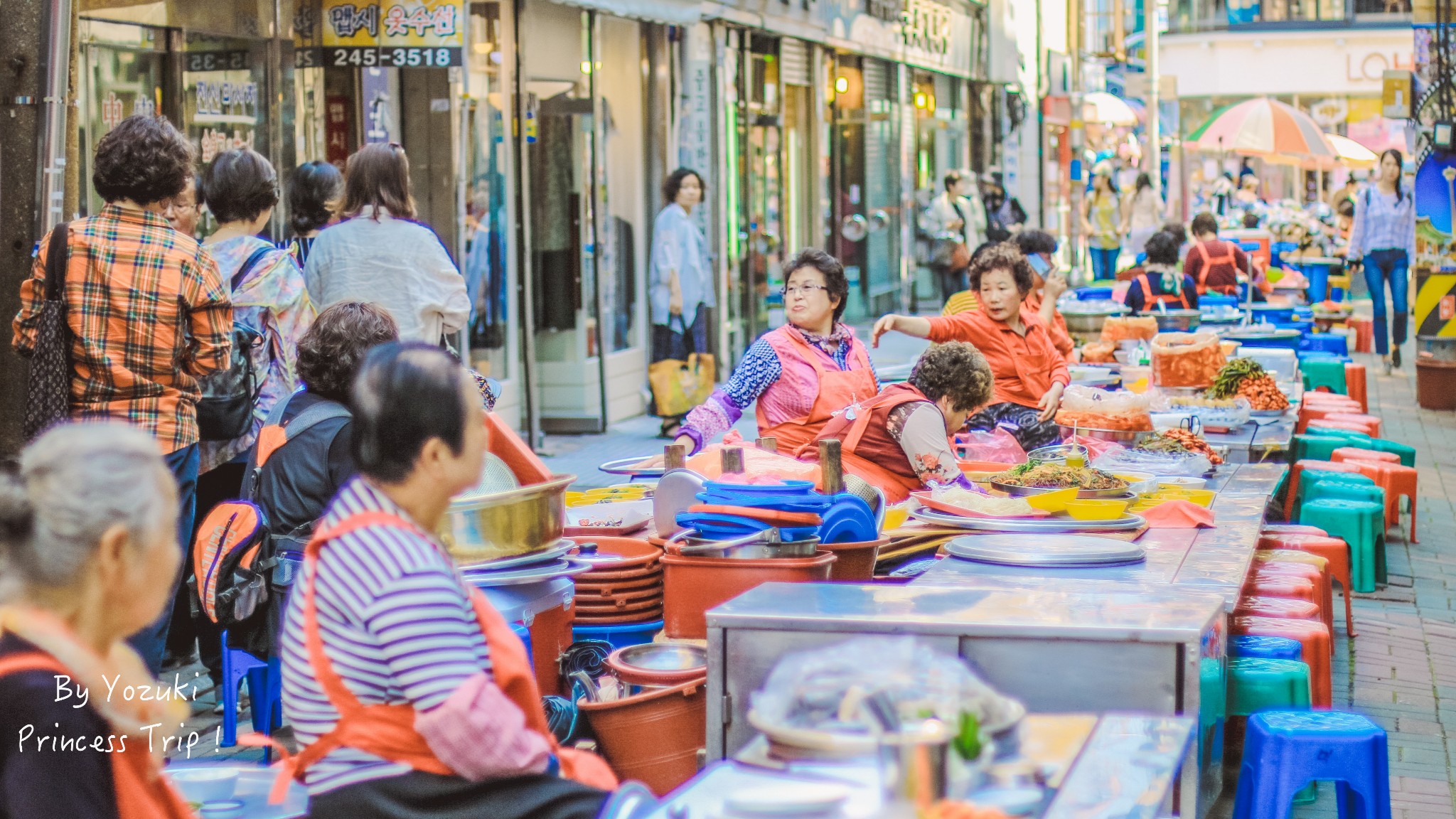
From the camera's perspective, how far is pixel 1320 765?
4.23m

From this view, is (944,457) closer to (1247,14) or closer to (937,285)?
(937,285)

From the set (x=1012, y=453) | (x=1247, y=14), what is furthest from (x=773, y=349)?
(x=1247, y=14)

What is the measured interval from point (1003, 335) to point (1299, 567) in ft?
8.08

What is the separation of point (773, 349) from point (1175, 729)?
3904 millimetres

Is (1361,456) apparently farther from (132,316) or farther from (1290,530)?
(132,316)

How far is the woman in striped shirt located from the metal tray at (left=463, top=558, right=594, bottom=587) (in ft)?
3.99

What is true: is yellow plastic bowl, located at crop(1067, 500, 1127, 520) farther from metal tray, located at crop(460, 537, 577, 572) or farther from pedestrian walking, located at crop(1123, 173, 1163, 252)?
pedestrian walking, located at crop(1123, 173, 1163, 252)

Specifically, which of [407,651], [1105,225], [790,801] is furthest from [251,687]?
[1105,225]

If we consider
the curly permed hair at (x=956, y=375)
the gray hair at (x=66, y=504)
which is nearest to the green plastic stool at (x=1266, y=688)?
the curly permed hair at (x=956, y=375)

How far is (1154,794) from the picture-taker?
102 inches

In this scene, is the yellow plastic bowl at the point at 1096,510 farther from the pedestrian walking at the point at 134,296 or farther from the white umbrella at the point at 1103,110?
the white umbrella at the point at 1103,110

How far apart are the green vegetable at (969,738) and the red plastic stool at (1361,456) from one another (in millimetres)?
7021

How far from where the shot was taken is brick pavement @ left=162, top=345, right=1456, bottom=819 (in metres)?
5.16

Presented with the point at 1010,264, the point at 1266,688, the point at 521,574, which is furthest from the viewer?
the point at 1010,264
